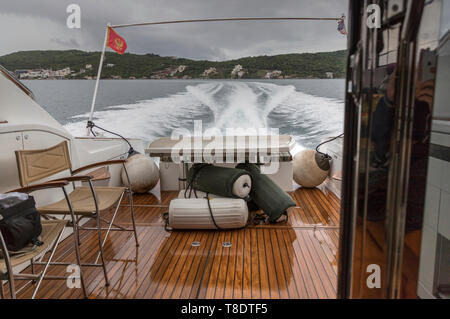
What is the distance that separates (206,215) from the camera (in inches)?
97.8

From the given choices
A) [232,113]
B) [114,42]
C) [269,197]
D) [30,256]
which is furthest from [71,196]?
[232,113]

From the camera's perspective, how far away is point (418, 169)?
2.08 ft

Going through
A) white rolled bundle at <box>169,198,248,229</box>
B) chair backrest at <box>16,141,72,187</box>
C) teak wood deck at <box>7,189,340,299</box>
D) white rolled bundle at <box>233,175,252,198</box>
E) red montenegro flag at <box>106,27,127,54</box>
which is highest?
red montenegro flag at <box>106,27,127,54</box>

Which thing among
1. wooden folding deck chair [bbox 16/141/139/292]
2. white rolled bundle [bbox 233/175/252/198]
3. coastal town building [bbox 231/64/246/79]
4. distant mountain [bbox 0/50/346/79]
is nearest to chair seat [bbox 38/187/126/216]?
wooden folding deck chair [bbox 16/141/139/292]

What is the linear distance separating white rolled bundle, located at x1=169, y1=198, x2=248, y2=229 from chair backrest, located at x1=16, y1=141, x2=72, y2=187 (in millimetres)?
850

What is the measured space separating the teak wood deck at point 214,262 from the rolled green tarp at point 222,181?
1.02 feet

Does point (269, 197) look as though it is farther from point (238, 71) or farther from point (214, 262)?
point (238, 71)

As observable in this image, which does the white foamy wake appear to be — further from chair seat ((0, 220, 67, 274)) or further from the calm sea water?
chair seat ((0, 220, 67, 274))

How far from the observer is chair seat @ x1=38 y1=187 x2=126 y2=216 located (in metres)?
1.85

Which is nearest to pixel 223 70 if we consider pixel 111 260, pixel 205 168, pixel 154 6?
pixel 154 6

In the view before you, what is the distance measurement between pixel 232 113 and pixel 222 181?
6874mm

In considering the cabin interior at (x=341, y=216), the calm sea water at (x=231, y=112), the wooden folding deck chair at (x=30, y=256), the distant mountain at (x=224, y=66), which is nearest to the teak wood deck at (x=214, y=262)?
the cabin interior at (x=341, y=216)

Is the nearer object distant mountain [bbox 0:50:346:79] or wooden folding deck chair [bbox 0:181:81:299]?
wooden folding deck chair [bbox 0:181:81:299]
